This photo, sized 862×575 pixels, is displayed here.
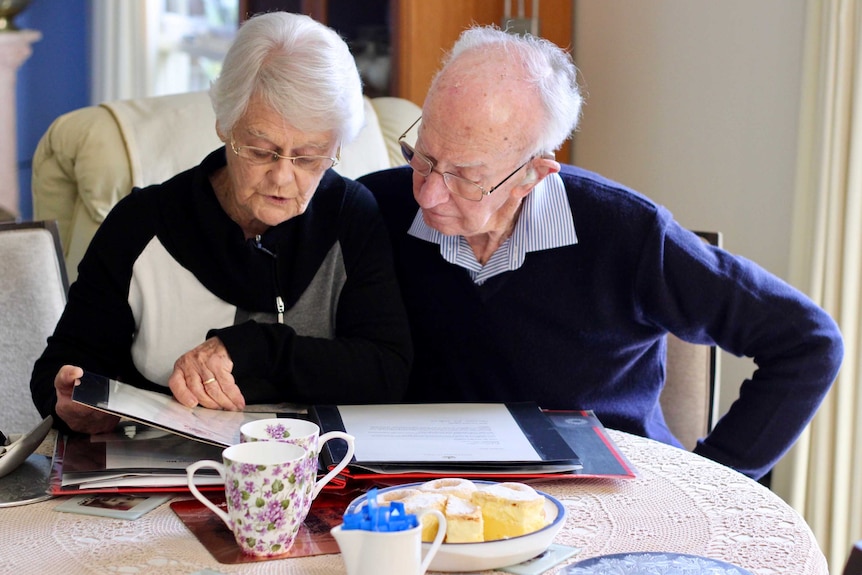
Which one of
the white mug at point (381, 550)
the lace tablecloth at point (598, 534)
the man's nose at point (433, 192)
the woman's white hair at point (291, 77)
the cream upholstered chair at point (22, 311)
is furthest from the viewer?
the cream upholstered chair at point (22, 311)

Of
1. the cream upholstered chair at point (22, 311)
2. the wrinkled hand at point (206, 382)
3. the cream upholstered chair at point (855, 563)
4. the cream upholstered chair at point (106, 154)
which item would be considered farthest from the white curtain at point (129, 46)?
the cream upholstered chair at point (855, 563)

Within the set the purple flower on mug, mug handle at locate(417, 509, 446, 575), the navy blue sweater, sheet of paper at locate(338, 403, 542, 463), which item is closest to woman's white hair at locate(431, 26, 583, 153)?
the navy blue sweater

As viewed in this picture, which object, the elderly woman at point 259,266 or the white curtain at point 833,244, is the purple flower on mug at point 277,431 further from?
the white curtain at point 833,244

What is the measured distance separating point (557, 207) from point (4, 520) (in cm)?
95

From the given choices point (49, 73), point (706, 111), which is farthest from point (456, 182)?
point (49, 73)

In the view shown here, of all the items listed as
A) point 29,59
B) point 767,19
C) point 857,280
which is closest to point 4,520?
point 857,280

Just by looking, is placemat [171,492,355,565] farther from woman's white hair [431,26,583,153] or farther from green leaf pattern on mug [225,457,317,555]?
woman's white hair [431,26,583,153]

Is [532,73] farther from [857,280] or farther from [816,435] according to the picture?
[816,435]

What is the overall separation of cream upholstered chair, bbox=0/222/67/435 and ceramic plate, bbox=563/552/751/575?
114cm

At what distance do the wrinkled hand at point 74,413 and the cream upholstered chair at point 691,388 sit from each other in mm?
1212

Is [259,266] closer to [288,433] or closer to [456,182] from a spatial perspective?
[456,182]

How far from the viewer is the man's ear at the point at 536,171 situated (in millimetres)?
1545

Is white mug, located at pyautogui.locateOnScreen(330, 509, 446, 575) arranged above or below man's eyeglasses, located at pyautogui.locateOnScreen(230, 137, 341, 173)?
below

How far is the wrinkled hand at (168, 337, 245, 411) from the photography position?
1.30m
